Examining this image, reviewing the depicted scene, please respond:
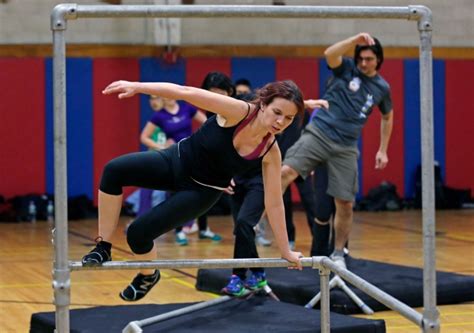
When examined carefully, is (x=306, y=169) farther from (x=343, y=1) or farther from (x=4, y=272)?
(x=343, y=1)

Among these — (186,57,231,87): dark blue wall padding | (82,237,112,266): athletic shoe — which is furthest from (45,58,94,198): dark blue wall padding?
(82,237,112,266): athletic shoe

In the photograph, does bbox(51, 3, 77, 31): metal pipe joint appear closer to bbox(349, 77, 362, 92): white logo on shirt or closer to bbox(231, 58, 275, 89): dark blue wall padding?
bbox(349, 77, 362, 92): white logo on shirt

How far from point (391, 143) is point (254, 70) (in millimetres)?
2455

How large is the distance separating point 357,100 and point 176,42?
6.44m

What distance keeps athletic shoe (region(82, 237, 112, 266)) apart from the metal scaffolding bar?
166 mm

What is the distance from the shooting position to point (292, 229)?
1005cm

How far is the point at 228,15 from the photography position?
184 inches

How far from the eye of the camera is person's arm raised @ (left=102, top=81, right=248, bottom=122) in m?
4.54

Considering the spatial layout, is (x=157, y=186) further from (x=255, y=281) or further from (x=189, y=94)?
(x=255, y=281)

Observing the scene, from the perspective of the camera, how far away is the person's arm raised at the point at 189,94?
454 cm

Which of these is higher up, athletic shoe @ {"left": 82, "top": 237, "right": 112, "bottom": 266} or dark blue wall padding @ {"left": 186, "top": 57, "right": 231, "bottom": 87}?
dark blue wall padding @ {"left": 186, "top": 57, "right": 231, "bottom": 87}

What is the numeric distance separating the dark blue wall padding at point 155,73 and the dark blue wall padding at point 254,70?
0.81 metres

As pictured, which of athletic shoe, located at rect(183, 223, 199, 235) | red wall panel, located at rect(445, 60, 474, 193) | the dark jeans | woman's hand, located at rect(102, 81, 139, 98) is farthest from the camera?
red wall panel, located at rect(445, 60, 474, 193)

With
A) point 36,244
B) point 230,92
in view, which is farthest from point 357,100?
point 36,244
